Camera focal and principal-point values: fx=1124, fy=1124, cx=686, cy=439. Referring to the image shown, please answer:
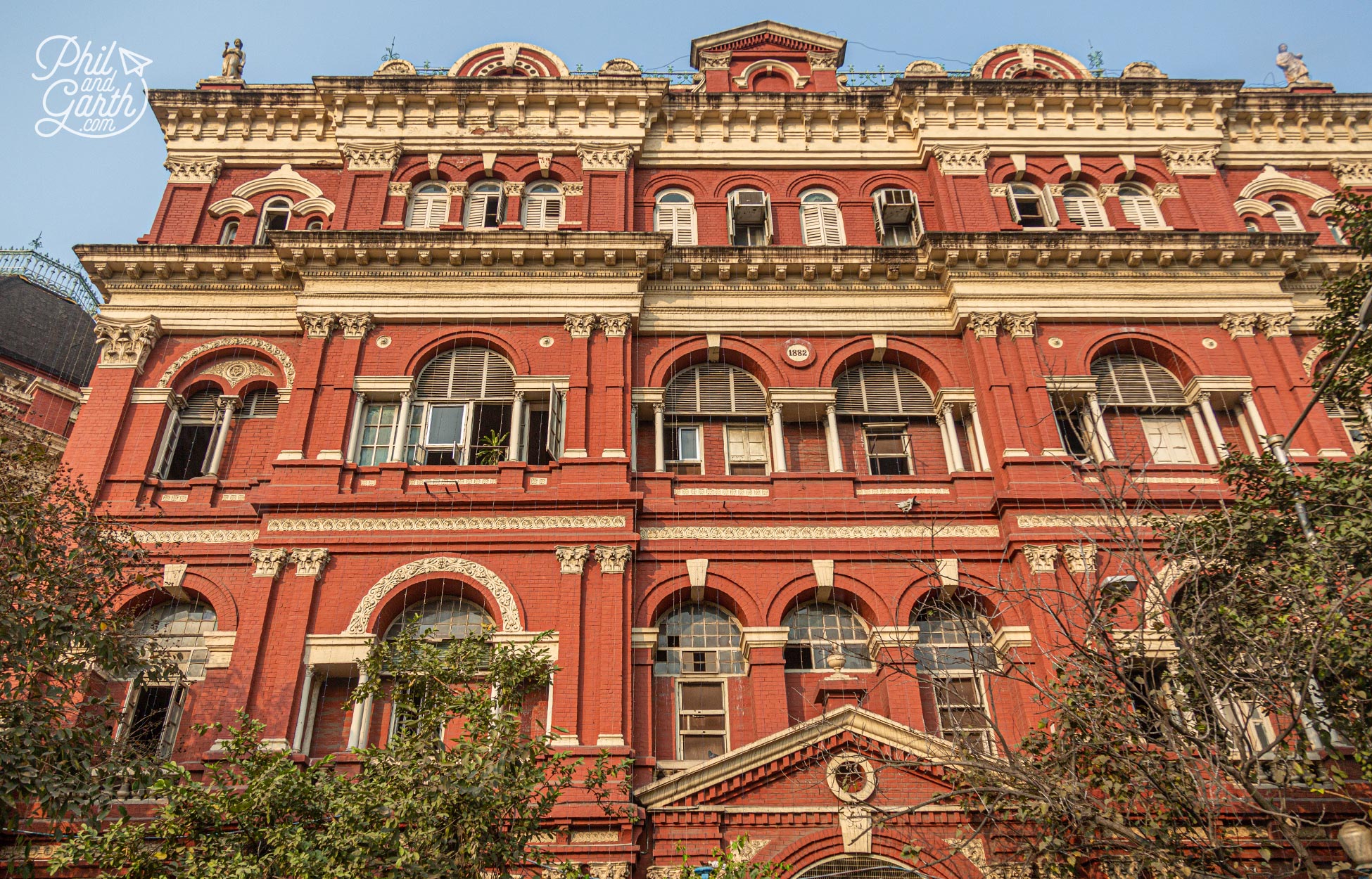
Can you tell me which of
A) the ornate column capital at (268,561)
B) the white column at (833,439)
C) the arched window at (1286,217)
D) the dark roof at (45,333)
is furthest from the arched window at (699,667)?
the dark roof at (45,333)

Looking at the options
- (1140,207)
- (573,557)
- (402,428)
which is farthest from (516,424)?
(1140,207)

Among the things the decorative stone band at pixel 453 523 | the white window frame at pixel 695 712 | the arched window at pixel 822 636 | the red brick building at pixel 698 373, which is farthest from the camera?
the decorative stone band at pixel 453 523

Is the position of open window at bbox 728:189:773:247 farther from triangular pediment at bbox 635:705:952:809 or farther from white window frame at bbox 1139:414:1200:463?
triangular pediment at bbox 635:705:952:809

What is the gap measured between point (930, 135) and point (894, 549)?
10.7 meters

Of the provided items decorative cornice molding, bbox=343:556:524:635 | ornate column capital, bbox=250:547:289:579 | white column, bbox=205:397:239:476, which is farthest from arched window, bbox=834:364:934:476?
white column, bbox=205:397:239:476

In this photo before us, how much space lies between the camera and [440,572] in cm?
2005

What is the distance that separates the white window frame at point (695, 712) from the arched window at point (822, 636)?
1.24 m

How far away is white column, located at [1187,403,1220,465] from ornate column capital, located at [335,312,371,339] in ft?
55.7

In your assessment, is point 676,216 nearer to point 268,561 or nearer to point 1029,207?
point 1029,207

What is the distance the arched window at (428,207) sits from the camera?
24875mm

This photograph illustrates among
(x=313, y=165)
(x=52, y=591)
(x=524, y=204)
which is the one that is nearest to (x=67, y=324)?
(x=313, y=165)

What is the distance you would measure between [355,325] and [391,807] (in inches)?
485

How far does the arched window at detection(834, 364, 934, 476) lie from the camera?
23.0 meters

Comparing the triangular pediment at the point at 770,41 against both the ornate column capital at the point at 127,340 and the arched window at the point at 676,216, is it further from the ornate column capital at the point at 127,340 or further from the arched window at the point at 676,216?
the ornate column capital at the point at 127,340
